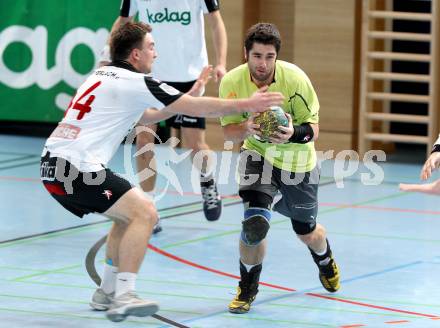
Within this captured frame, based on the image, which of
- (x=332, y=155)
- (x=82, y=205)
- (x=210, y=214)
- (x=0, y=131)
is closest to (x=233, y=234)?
(x=210, y=214)

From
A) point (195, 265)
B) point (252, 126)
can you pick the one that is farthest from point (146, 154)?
point (252, 126)

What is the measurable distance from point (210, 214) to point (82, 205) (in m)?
3.00

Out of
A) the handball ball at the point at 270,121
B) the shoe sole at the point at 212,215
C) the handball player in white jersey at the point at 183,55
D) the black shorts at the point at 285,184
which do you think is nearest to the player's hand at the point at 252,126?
the handball ball at the point at 270,121

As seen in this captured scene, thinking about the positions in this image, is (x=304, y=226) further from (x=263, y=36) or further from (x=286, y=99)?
(x=263, y=36)

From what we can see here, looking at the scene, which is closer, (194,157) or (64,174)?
(64,174)

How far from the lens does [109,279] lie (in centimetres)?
653

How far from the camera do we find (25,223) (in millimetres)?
9141

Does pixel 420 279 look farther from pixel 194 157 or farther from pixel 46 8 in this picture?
pixel 46 8

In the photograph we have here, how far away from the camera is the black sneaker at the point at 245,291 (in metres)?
6.54

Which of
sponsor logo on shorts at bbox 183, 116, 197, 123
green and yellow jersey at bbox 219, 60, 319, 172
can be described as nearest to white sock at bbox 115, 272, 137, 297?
green and yellow jersey at bbox 219, 60, 319, 172

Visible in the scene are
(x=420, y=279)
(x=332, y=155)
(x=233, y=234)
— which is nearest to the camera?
(x=420, y=279)

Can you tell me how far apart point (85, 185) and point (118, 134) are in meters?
0.38

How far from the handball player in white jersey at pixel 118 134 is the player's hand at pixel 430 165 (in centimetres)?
85

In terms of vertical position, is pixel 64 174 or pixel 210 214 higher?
pixel 64 174
